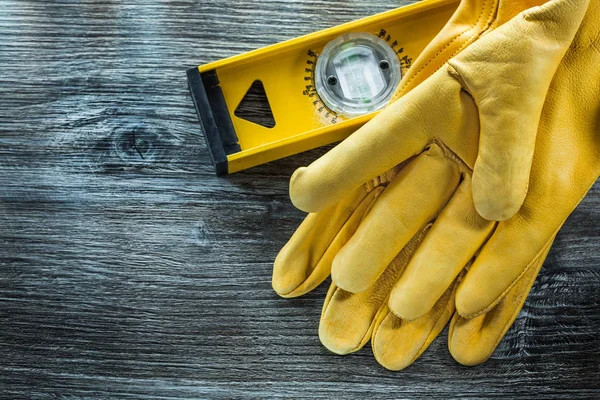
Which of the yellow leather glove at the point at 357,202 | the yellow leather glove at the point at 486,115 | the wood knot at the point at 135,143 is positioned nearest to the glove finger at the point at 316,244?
the yellow leather glove at the point at 357,202

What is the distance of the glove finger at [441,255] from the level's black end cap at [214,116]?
11.2 inches

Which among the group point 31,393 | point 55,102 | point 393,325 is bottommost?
point 31,393

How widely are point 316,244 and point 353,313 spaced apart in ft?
0.32

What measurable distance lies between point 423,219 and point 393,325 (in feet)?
0.52

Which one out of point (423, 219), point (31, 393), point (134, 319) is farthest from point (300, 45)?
point (31, 393)

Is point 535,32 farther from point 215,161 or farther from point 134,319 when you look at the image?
point 134,319

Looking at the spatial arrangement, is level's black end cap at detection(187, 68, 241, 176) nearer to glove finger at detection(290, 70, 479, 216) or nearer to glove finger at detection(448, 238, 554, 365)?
glove finger at detection(290, 70, 479, 216)

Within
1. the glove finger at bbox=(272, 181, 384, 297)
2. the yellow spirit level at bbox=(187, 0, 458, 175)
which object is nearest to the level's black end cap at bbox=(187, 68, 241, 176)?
the yellow spirit level at bbox=(187, 0, 458, 175)

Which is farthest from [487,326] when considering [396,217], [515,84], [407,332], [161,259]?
[161,259]

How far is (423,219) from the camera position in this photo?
2.64 feet

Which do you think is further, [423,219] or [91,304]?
[91,304]

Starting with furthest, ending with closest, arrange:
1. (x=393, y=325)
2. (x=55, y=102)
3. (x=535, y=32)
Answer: (x=55, y=102)
(x=393, y=325)
(x=535, y=32)

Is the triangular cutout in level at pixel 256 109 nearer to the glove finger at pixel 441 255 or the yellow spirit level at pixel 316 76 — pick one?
the yellow spirit level at pixel 316 76

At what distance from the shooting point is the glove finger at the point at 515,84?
0.71 m
